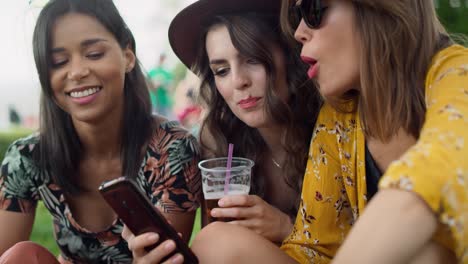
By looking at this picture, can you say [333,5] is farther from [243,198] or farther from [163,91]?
[163,91]

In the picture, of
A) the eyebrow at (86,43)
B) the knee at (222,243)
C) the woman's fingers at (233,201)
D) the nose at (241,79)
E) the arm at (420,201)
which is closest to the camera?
the arm at (420,201)

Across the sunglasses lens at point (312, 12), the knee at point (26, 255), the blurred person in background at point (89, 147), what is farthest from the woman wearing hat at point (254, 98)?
the knee at point (26, 255)

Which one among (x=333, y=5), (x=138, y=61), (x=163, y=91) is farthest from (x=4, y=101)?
(x=333, y=5)

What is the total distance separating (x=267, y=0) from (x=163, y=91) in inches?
322

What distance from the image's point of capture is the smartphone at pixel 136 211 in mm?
1913

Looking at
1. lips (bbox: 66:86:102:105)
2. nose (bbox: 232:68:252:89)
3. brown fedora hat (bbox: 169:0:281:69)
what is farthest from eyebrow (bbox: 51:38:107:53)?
nose (bbox: 232:68:252:89)

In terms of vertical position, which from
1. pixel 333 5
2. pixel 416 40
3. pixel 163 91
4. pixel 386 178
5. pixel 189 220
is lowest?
pixel 163 91

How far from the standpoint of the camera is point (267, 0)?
251cm

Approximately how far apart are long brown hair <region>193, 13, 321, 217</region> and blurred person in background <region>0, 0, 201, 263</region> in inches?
7.5

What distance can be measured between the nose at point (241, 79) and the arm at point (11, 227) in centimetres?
117

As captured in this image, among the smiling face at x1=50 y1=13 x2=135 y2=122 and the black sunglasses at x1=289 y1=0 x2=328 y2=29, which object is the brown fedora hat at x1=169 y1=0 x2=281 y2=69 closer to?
the smiling face at x1=50 y1=13 x2=135 y2=122

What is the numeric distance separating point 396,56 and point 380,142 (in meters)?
0.33

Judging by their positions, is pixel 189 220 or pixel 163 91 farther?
pixel 163 91

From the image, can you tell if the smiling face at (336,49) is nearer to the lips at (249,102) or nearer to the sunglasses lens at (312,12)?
the sunglasses lens at (312,12)
